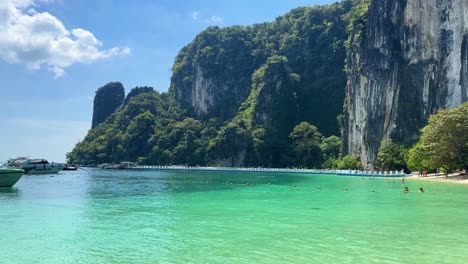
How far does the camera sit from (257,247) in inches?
603

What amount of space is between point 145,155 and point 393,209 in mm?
133634

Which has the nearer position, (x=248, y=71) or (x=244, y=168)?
(x=244, y=168)

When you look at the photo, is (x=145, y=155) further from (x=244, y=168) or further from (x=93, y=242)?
(x=93, y=242)

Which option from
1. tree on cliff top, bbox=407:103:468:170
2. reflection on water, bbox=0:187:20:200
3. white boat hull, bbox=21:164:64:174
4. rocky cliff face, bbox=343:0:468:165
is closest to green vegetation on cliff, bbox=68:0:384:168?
rocky cliff face, bbox=343:0:468:165

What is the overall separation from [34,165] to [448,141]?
76.2 m

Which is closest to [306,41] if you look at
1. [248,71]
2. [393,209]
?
[248,71]

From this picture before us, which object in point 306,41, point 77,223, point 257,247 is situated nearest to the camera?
point 257,247

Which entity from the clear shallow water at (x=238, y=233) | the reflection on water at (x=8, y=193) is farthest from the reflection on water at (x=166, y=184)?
the clear shallow water at (x=238, y=233)

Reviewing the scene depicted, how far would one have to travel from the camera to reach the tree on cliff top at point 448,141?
51.8 meters

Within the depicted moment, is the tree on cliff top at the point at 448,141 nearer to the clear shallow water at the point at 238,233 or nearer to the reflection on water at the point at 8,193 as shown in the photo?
the clear shallow water at the point at 238,233

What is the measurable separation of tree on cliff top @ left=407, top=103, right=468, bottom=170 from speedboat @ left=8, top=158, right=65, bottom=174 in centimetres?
7259

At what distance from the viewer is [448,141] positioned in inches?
2068

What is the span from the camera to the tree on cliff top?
170 ft

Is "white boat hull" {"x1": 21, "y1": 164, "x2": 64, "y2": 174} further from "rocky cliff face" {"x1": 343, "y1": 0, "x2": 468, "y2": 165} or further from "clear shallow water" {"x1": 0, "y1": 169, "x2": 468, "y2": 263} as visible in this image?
"clear shallow water" {"x1": 0, "y1": 169, "x2": 468, "y2": 263}
